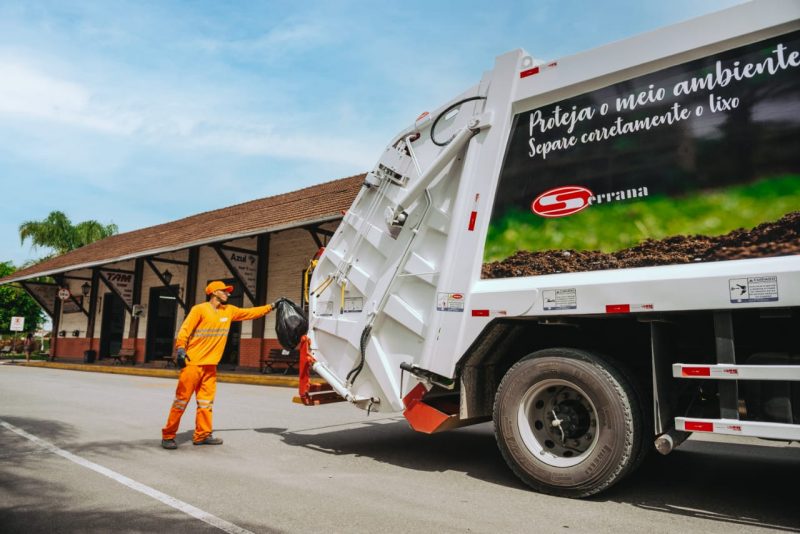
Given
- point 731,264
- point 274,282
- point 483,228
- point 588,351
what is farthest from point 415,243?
point 274,282

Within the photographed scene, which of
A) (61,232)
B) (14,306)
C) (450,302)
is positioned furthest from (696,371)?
(14,306)

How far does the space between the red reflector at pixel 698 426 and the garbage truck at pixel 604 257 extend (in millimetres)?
11

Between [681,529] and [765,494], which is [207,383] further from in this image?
[765,494]

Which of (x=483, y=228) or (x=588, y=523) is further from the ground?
(x=483, y=228)

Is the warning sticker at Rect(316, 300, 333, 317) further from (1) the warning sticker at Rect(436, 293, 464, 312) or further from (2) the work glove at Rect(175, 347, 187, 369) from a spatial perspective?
(1) the warning sticker at Rect(436, 293, 464, 312)

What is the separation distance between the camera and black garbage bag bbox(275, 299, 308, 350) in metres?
6.43

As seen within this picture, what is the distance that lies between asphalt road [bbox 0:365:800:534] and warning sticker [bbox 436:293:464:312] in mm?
1345

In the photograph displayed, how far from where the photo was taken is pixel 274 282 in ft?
59.9

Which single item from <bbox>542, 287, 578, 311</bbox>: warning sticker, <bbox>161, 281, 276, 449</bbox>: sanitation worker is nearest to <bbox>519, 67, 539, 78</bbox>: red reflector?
<bbox>542, 287, 578, 311</bbox>: warning sticker

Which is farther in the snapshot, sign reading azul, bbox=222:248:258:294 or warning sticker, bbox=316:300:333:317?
sign reading azul, bbox=222:248:258:294

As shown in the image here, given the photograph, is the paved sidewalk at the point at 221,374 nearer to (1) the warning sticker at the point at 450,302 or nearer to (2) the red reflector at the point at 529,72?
(1) the warning sticker at the point at 450,302

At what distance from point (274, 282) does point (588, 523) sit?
50.5 ft

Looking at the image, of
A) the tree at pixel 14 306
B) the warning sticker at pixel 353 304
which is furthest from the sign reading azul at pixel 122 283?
the tree at pixel 14 306

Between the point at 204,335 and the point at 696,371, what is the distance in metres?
4.59
